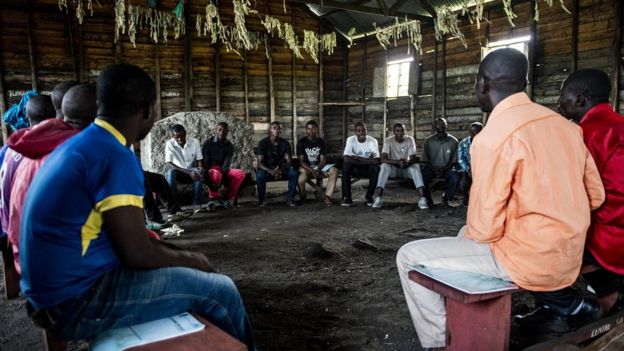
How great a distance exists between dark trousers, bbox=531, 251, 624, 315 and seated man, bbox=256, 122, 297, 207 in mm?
5479

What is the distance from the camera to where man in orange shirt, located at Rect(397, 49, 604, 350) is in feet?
6.26

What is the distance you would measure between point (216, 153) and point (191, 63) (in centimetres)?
583

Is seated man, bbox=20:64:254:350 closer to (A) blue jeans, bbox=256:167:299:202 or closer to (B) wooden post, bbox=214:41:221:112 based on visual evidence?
(A) blue jeans, bbox=256:167:299:202

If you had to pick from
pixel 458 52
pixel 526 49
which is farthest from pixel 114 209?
pixel 458 52

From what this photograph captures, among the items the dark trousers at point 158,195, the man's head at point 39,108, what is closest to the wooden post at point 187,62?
the dark trousers at point 158,195

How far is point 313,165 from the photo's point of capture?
8133mm

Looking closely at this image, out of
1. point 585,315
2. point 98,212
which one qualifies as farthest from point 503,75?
point 98,212

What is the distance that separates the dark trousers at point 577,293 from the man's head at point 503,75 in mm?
1037

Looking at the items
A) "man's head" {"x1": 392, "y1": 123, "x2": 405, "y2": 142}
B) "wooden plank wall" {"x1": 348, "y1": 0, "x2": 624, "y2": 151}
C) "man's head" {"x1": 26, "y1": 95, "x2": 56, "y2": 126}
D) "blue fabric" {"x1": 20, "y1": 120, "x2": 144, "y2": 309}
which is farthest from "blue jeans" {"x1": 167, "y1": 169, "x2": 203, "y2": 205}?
"wooden plank wall" {"x1": 348, "y1": 0, "x2": 624, "y2": 151}

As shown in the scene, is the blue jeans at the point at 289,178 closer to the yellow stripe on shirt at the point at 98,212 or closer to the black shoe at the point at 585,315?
the black shoe at the point at 585,315

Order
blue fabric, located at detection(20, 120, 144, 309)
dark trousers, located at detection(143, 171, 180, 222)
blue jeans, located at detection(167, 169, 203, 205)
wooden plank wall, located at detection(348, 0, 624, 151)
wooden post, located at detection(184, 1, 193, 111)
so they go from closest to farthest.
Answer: blue fabric, located at detection(20, 120, 144, 309) → dark trousers, located at detection(143, 171, 180, 222) → blue jeans, located at detection(167, 169, 203, 205) → wooden plank wall, located at detection(348, 0, 624, 151) → wooden post, located at detection(184, 1, 193, 111)

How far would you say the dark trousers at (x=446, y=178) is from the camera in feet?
24.4

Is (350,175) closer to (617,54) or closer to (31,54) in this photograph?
(617,54)

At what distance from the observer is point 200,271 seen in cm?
187
